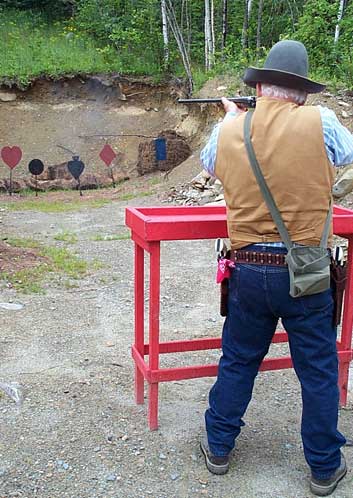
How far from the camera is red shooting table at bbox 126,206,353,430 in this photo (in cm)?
271

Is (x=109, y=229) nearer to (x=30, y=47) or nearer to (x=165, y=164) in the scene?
(x=165, y=164)

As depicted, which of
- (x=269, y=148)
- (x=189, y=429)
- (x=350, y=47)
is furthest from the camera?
(x=350, y=47)

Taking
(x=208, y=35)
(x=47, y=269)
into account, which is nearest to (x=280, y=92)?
(x=47, y=269)

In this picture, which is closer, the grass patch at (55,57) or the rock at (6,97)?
the rock at (6,97)

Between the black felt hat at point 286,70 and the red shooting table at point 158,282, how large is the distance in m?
0.75

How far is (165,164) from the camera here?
14812mm

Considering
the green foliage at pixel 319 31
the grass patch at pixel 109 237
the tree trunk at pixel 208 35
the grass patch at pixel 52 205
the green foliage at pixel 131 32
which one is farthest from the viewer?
the green foliage at pixel 131 32

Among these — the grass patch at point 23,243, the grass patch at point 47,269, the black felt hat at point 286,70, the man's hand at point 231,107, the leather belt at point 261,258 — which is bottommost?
the grass patch at point 23,243

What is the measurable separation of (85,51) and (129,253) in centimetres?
1361

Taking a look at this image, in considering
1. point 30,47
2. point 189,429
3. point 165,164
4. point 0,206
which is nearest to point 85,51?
point 30,47

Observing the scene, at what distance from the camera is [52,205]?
39.2 feet

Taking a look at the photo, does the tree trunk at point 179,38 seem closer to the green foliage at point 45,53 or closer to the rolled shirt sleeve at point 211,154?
the green foliage at point 45,53

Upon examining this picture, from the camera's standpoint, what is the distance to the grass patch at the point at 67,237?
8.00 m

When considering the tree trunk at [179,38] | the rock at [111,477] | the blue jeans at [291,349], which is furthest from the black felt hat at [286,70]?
the tree trunk at [179,38]
